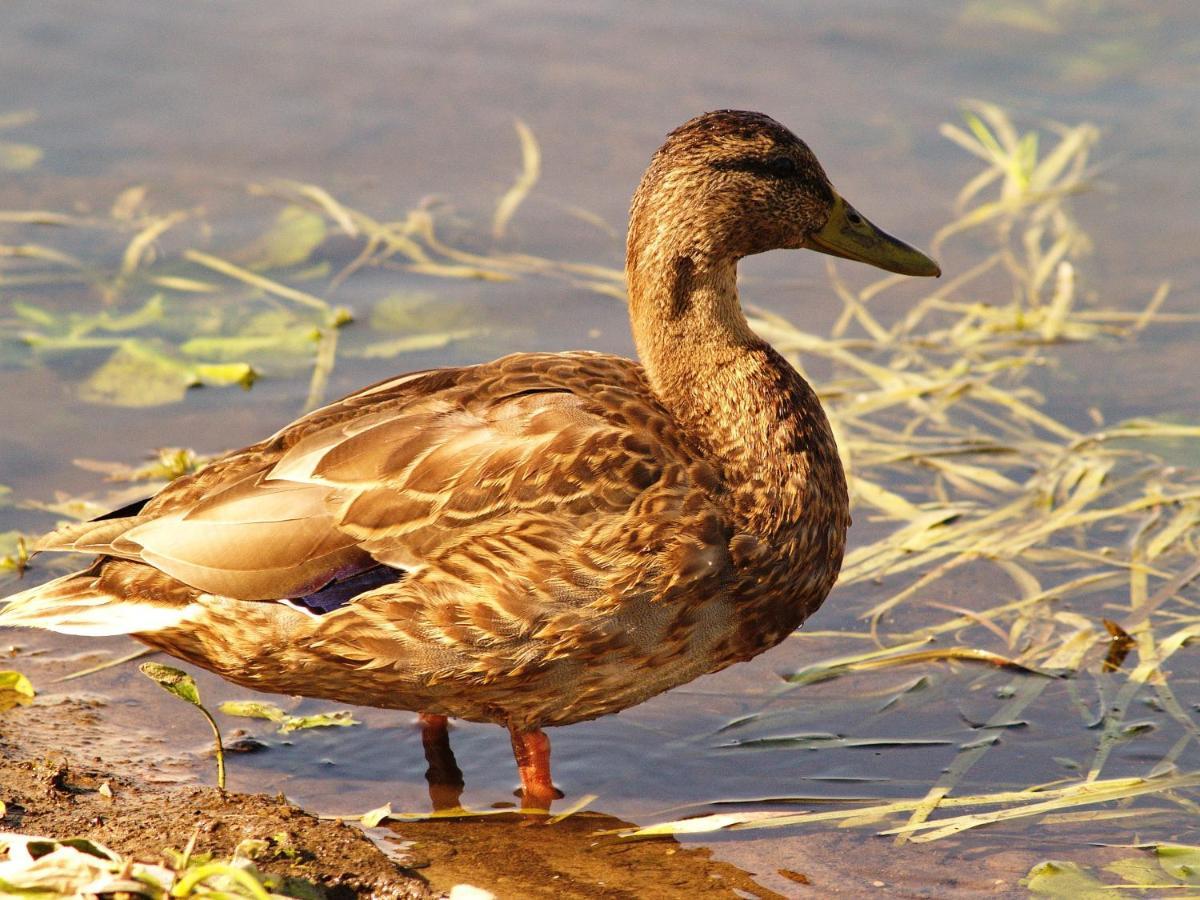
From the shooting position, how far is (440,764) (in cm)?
495

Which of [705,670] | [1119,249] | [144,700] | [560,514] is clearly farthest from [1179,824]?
[1119,249]

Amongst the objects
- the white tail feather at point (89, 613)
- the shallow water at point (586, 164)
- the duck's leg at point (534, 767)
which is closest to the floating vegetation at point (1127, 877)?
the shallow water at point (586, 164)

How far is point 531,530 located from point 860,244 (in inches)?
59.5

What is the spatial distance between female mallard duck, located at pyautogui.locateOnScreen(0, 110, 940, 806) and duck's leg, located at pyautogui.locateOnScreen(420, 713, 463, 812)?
24 cm

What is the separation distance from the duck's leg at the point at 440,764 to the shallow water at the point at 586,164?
50 millimetres

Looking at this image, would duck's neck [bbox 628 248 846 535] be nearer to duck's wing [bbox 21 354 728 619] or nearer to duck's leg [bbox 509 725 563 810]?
duck's wing [bbox 21 354 728 619]

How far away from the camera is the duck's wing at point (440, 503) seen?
4395mm

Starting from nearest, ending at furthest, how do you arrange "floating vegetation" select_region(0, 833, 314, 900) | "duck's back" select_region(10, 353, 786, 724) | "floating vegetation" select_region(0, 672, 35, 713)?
1. "floating vegetation" select_region(0, 833, 314, 900)
2. "duck's back" select_region(10, 353, 786, 724)
3. "floating vegetation" select_region(0, 672, 35, 713)

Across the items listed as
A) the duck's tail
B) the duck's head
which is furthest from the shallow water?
the duck's head

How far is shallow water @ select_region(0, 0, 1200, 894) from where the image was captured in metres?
A: 5.09

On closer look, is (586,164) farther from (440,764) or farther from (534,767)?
→ (534,767)

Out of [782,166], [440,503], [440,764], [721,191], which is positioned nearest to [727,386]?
[721,191]

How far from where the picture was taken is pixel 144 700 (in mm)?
5156

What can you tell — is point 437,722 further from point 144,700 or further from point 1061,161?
point 1061,161
